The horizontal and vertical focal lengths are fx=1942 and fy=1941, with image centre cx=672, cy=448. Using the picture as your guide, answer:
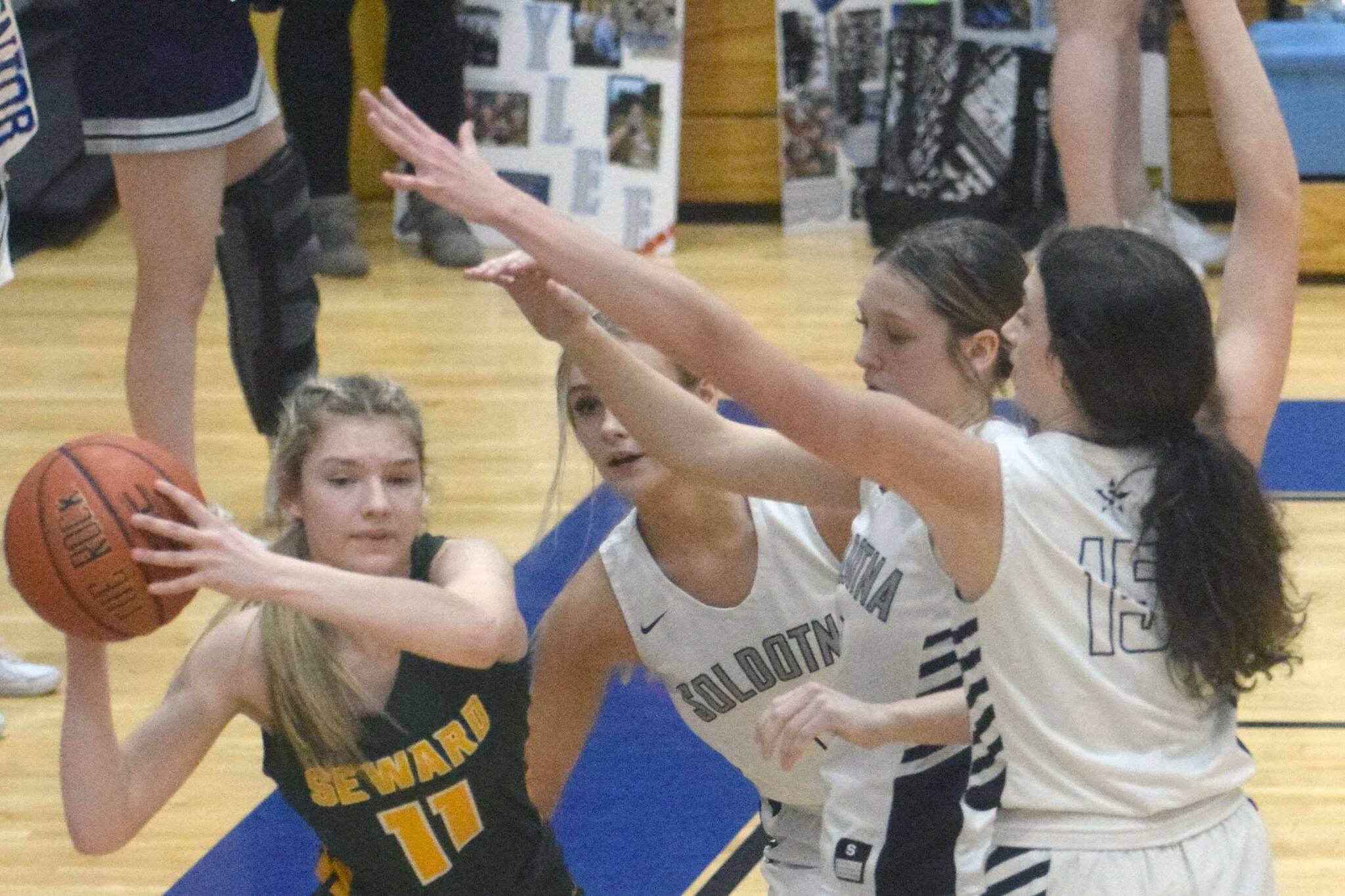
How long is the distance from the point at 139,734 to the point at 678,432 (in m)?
0.76

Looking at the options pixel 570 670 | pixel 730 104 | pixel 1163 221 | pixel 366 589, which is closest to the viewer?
pixel 366 589

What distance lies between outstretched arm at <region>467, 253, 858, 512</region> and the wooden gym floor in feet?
3.07

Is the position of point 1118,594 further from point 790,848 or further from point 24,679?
point 24,679

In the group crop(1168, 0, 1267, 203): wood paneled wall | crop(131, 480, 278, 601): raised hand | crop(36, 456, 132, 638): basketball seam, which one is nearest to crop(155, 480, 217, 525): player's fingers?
crop(131, 480, 278, 601): raised hand

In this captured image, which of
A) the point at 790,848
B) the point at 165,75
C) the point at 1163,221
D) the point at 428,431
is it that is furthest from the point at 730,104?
the point at 790,848

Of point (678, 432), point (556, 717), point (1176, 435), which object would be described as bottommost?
point (556, 717)

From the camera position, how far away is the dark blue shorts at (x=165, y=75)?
399 centimetres

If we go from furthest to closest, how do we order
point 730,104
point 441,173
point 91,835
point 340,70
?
point 730,104 → point 340,70 → point 91,835 → point 441,173

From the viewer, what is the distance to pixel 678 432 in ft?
8.19

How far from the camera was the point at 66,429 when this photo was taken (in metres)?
5.36

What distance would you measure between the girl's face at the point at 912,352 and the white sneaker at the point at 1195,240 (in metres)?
4.55

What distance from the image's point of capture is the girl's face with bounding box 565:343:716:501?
2.74 metres

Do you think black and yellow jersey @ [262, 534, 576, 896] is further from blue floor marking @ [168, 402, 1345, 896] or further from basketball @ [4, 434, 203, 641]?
blue floor marking @ [168, 402, 1345, 896]

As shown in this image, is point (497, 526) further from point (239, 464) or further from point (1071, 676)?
point (1071, 676)
